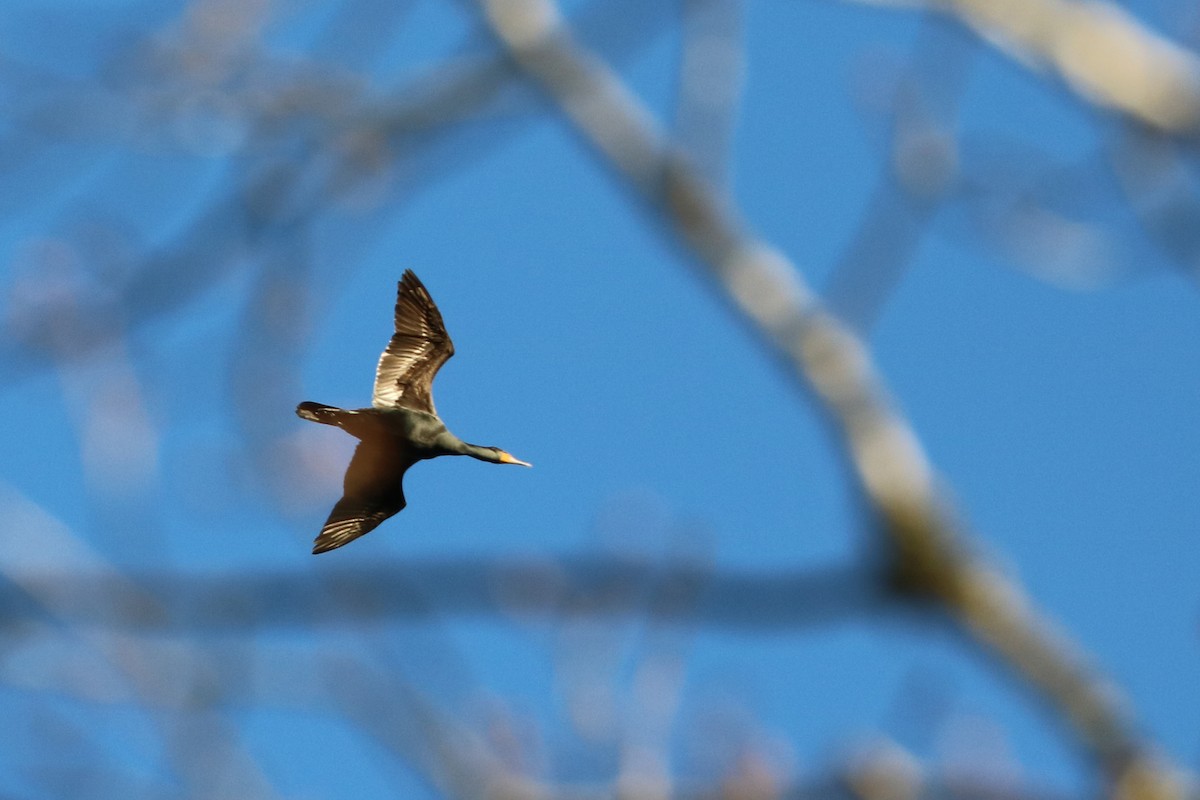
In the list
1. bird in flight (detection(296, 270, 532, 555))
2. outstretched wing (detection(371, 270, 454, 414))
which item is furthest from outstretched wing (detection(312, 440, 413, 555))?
outstretched wing (detection(371, 270, 454, 414))

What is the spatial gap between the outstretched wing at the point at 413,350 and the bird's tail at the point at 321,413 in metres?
0.30

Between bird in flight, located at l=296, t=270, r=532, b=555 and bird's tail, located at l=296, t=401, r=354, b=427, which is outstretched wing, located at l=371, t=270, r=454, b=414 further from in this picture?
bird's tail, located at l=296, t=401, r=354, b=427

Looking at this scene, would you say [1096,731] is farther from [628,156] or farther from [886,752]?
[628,156]

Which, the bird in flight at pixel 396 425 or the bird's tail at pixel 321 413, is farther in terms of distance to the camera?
the bird in flight at pixel 396 425

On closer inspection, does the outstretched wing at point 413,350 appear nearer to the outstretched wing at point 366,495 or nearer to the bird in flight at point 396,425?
the bird in flight at point 396,425

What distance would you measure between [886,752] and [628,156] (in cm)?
157

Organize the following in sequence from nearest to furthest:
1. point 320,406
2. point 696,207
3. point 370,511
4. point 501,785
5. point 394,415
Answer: point 320,406 < point 394,415 < point 370,511 < point 696,207 < point 501,785

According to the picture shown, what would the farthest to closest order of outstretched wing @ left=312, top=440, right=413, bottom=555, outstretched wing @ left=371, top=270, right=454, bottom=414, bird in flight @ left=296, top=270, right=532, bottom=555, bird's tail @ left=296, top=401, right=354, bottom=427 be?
outstretched wing @ left=371, top=270, right=454, bottom=414
outstretched wing @ left=312, top=440, right=413, bottom=555
bird in flight @ left=296, top=270, right=532, bottom=555
bird's tail @ left=296, top=401, right=354, bottom=427

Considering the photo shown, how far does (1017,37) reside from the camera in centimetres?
291

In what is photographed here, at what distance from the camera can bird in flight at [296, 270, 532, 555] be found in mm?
2076

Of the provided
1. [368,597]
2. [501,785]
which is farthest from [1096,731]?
[501,785]

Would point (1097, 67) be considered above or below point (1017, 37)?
below

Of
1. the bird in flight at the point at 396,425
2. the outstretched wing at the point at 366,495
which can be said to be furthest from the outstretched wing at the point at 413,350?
the outstretched wing at the point at 366,495

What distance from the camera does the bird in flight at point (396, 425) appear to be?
2.08 m
